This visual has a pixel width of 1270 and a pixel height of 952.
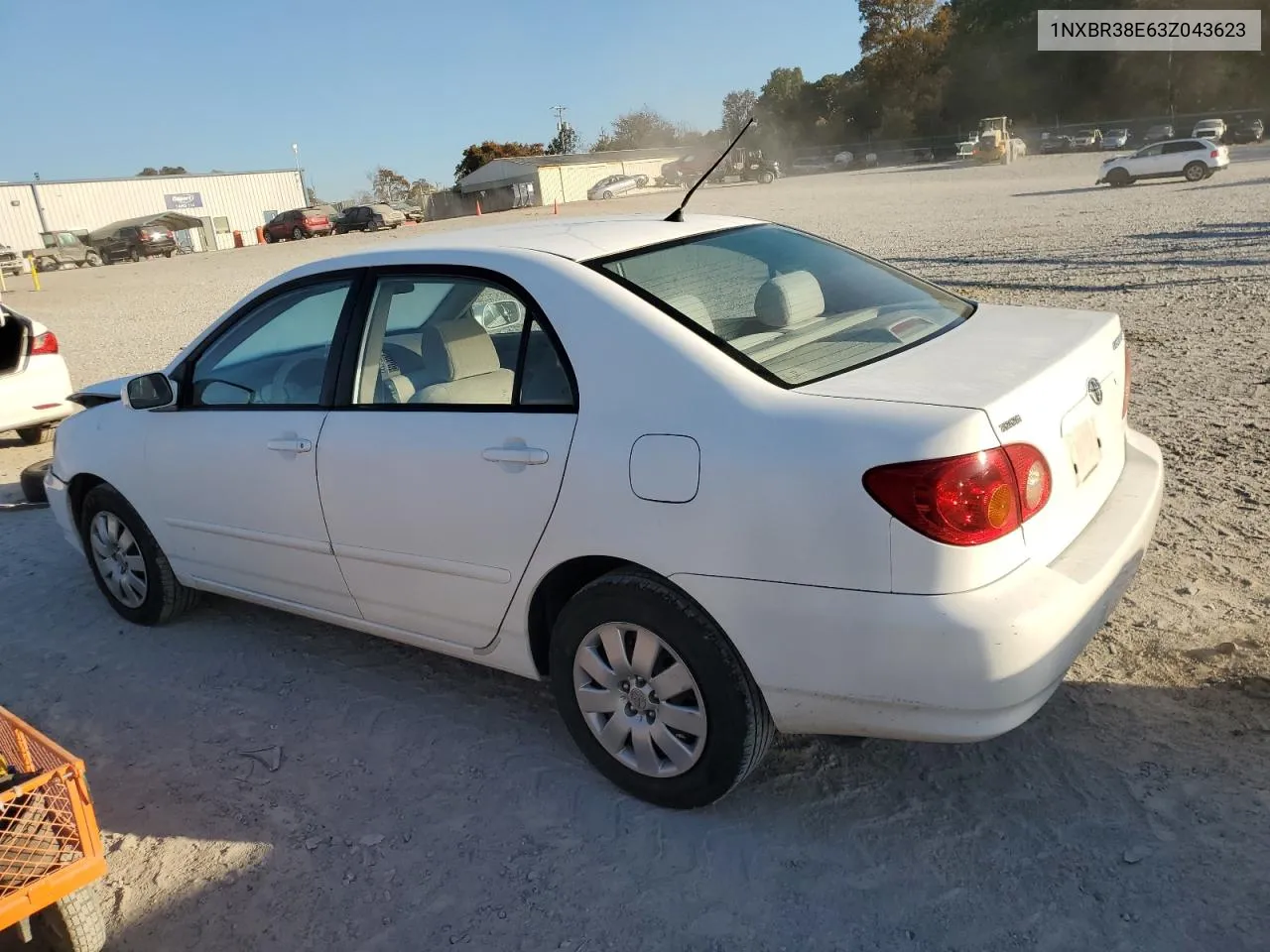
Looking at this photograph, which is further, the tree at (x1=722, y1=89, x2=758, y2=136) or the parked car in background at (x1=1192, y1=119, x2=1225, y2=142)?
the tree at (x1=722, y1=89, x2=758, y2=136)

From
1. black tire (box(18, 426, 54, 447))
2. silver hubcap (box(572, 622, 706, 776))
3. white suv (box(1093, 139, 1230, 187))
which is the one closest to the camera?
silver hubcap (box(572, 622, 706, 776))

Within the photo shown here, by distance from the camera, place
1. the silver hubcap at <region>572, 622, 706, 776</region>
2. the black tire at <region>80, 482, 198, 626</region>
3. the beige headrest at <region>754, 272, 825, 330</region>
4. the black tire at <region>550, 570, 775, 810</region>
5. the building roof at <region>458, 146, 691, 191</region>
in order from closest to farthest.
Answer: the black tire at <region>550, 570, 775, 810</region> < the silver hubcap at <region>572, 622, 706, 776</region> < the beige headrest at <region>754, 272, 825, 330</region> < the black tire at <region>80, 482, 198, 626</region> < the building roof at <region>458, 146, 691, 191</region>

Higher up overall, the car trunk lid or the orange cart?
the car trunk lid

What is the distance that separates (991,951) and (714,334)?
1684 millimetres

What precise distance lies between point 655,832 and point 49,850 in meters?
1.54

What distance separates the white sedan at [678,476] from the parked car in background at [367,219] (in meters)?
47.1

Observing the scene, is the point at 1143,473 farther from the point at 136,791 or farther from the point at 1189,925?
the point at 136,791

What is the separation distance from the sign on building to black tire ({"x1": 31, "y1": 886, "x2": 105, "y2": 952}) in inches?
3043

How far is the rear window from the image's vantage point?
113 inches

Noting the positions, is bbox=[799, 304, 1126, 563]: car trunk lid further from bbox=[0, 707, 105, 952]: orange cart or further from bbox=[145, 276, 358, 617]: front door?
bbox=[0, 707, 105, 952]: orange cart

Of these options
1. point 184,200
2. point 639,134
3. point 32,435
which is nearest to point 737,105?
point 639,134

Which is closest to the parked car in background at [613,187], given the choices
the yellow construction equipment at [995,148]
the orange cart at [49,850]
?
the yellow construction equipment at [995,148]

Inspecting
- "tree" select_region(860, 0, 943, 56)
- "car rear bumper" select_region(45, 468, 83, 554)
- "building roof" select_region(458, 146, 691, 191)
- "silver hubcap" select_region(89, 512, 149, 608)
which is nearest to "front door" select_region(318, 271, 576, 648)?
"silver hubcap" select_region(89, 512, 149, 608)

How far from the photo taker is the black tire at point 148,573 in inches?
172
